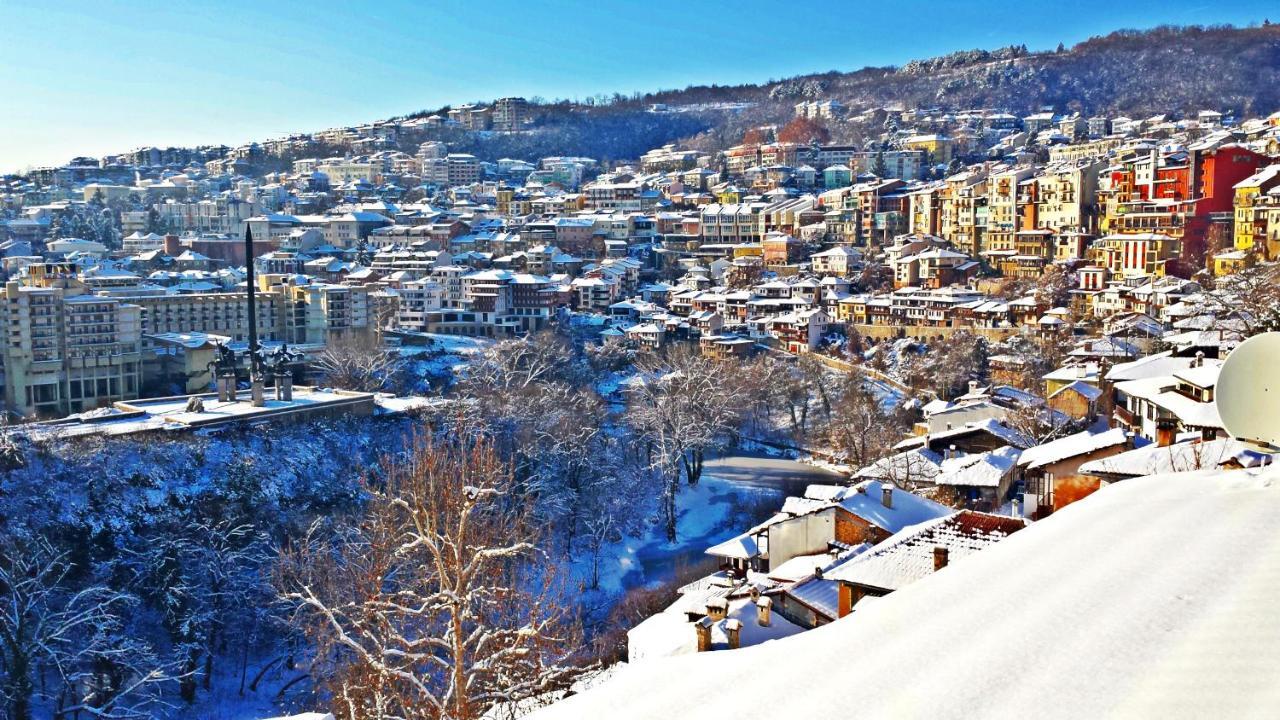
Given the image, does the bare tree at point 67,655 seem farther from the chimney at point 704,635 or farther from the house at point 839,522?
the chimney at point 704,635

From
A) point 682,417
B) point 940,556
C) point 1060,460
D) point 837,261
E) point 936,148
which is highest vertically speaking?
point 936,148

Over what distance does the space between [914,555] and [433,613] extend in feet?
13.0

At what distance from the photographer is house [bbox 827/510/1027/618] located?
27.5ft

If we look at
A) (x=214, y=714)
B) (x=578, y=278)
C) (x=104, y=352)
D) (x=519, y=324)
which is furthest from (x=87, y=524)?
(x=578, y=278)

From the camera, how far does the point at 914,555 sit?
8.80 meters

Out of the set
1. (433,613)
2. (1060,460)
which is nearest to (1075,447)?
(1060,460)

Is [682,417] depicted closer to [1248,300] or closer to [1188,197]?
[1248,300]

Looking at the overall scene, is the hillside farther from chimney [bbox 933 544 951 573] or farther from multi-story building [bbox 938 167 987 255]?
chimney [bbox 933 544 951 573]

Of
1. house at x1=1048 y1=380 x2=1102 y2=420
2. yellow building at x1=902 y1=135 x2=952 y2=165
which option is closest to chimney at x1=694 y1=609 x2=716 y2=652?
house at x1=1048 y1=380 x2=1102 y2=420

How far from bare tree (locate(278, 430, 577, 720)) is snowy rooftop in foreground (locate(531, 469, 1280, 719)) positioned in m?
2.03

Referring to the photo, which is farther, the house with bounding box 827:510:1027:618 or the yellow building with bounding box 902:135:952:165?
the yellow building with bounding box 902:135:952:165

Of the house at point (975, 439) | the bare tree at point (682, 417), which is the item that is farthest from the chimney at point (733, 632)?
the bare tree at point (682, 417)

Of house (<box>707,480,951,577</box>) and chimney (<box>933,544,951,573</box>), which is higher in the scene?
chimney (<box>933,544,951,573</box>)

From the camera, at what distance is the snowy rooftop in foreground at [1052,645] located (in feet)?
13.4
